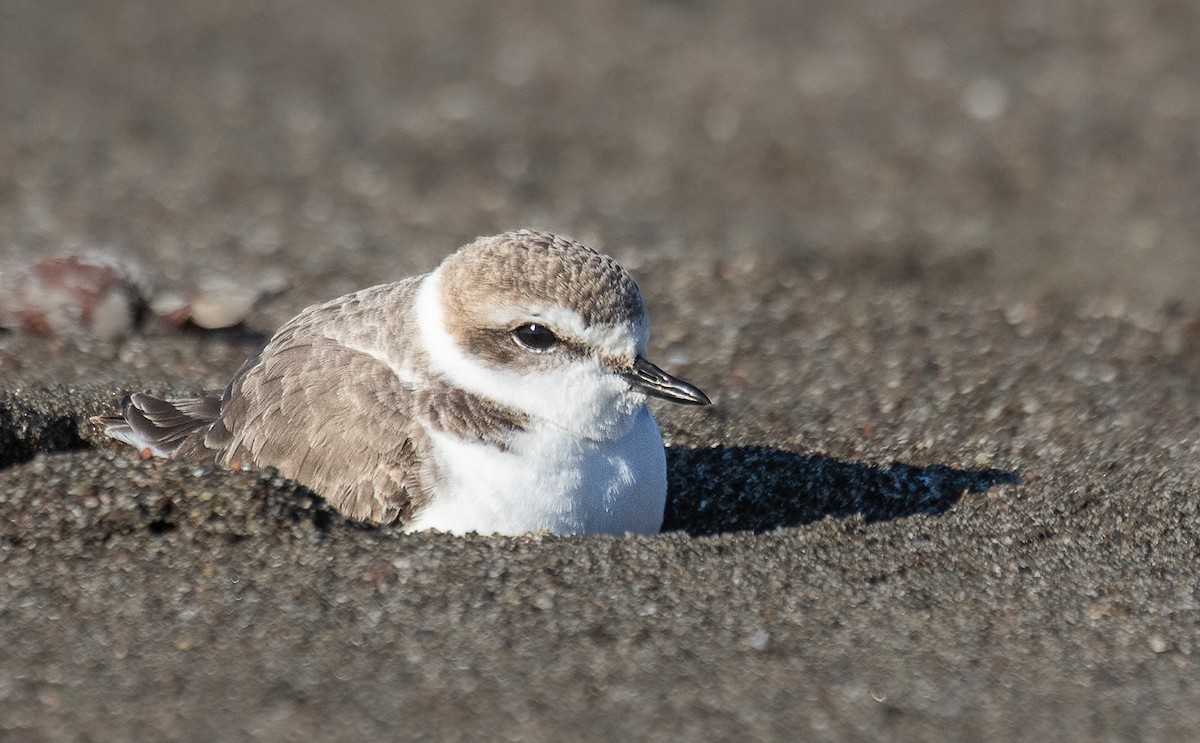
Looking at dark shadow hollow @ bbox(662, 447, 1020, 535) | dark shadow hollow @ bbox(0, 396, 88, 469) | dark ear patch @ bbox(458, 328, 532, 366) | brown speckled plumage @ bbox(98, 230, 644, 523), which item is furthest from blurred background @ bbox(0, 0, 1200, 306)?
dark ear patch @ bbox(458, 328, 532, 366)

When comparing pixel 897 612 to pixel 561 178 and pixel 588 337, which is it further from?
pixel 561 178

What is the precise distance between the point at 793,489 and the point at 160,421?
2.14 meters

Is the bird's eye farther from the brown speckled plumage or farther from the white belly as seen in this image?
the white belly

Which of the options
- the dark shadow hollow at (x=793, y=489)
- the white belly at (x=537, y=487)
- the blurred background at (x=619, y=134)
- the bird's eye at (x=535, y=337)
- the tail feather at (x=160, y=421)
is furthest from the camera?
the blurred background at (x=619, y=134)

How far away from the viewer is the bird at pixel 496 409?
14.0 ft

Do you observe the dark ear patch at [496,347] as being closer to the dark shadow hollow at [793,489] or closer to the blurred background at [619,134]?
the dark shadow hollow at [793,489]

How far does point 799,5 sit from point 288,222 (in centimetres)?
540

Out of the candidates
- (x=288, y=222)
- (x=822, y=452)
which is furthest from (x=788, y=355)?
(x=288, y=222)

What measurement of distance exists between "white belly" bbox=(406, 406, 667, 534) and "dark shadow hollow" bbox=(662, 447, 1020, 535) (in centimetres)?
60

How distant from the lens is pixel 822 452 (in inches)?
209

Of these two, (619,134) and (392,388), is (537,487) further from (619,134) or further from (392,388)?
(619,134)

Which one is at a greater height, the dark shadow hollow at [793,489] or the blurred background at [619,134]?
the blurred background at [619,134]

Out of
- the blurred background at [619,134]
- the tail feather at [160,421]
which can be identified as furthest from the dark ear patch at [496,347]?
the blurred background at [619,134]

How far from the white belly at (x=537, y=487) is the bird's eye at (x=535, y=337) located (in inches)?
10.3
